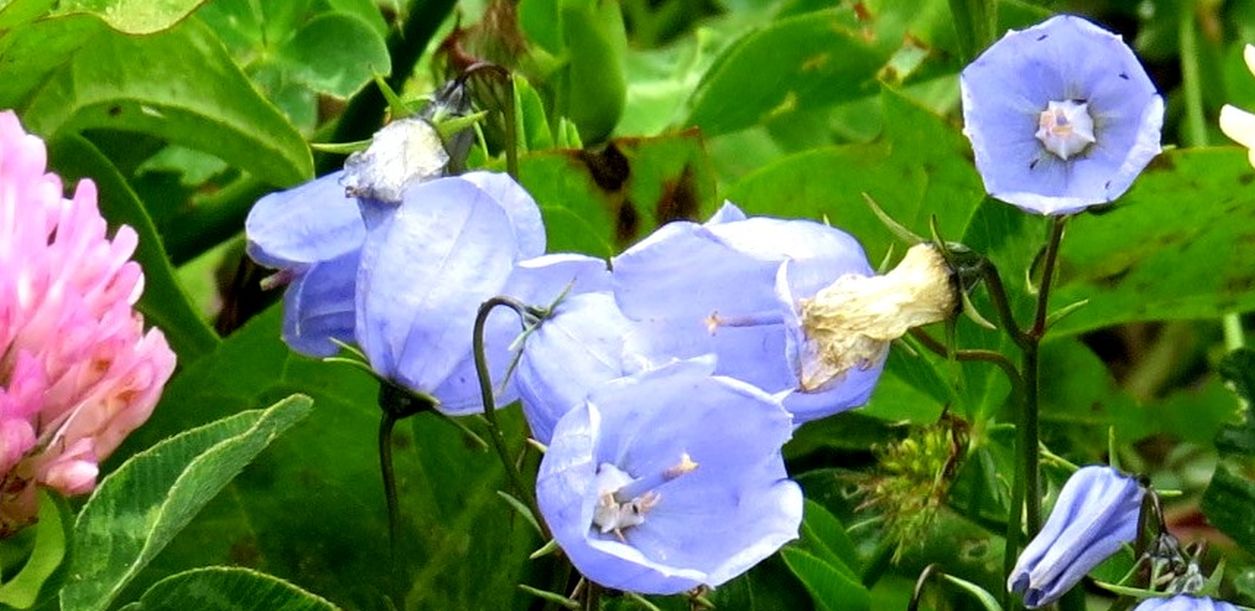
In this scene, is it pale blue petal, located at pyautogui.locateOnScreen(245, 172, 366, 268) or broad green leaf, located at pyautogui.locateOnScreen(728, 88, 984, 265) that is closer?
pale blue petal, located at pyautogui.locateOnScreen(245, 172, 366, 268)

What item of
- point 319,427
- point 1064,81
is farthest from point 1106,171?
point 319,427

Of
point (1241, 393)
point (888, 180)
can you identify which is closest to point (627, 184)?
point (888, 180)

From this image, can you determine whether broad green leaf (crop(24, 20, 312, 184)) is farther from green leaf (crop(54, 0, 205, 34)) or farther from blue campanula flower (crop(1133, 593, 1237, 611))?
blue campanula flower (crop(1133, 593, 1237, 611))

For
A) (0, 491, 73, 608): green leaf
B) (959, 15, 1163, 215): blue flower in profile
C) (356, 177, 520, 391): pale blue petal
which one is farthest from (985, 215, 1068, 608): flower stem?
(0, 491, 73, 608): green leaf

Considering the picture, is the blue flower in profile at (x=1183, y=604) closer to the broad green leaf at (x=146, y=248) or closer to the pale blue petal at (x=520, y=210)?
the pale blue petal at (x=520, y=210)

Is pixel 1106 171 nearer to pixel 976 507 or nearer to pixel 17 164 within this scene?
pixel 976 507

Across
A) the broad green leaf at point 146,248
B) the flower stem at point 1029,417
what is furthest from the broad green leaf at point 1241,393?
the broad green leaf at point 146,248

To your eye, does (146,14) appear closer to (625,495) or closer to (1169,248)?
(625,495)

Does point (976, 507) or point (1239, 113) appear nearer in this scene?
point (1239, 113)
